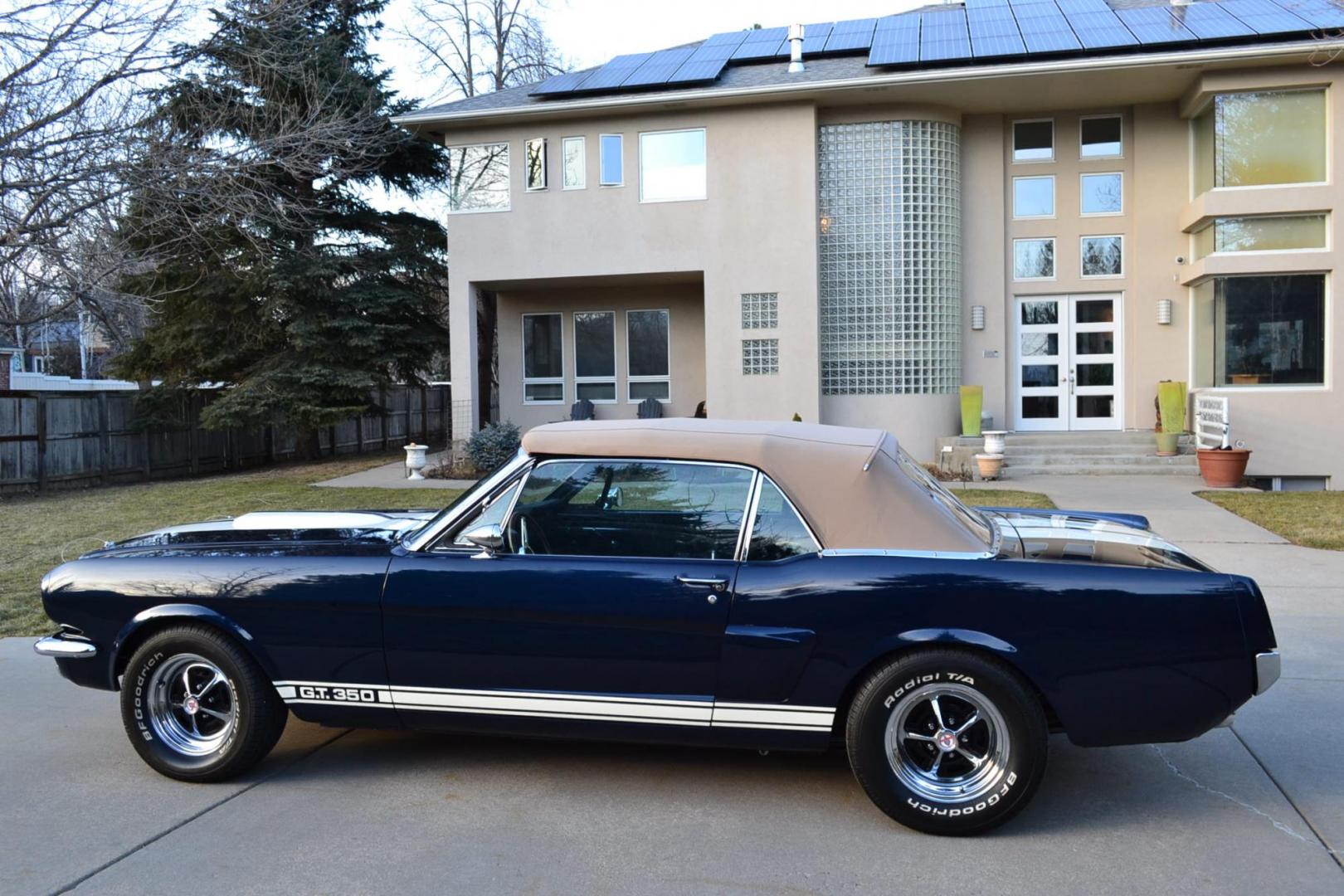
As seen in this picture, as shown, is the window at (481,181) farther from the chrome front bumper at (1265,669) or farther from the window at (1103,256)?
the chrome front bumper at (1265,669)

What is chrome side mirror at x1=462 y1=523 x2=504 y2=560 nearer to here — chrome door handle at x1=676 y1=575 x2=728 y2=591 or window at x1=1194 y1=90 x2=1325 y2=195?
chrome door handle at x1=676 y1=575 x2=728 y2=591

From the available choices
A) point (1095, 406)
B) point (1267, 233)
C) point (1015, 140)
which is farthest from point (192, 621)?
point (1015, 140)

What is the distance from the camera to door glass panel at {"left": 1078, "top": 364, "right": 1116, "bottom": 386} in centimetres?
1797

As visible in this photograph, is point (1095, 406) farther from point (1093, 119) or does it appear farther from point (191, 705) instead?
point (191, 705)

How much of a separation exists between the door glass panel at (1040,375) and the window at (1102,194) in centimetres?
265

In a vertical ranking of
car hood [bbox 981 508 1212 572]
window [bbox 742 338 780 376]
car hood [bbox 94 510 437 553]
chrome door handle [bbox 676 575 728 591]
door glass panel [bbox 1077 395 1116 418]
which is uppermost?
window [bbox 742 338 780 376]

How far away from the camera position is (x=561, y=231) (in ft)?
59.4

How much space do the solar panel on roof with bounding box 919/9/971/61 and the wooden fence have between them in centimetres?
1186

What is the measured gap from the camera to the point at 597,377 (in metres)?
20.5

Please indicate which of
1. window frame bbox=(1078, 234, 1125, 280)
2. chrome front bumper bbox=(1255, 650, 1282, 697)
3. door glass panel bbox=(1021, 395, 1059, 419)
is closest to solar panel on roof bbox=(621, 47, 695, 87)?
window frame bbox=(1078, 234, 1125, 280)

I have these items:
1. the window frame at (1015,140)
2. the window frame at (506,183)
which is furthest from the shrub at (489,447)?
the window frame at (1015,140)

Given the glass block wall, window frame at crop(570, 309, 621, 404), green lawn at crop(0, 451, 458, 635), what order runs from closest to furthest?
green lawn at crop(0, 451, 458, 635), the glass block wall, window frame at crop(570, 309, 621, 404)

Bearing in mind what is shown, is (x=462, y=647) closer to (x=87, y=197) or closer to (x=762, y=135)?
(x=87, y=197)

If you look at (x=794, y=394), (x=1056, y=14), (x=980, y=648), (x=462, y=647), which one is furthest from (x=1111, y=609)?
(x=1056, y=14)
